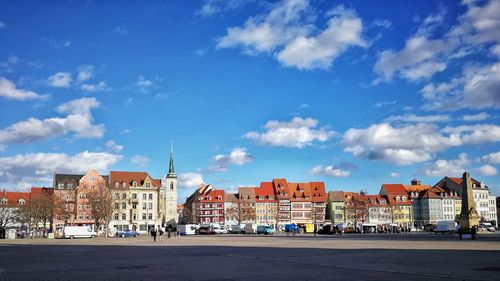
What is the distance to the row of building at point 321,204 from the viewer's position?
154500 mm

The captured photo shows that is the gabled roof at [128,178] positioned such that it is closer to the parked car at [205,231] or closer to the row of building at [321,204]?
the row of building at [321,204]

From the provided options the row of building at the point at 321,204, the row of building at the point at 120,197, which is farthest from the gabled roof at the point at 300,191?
the row of building at the point at 120,197

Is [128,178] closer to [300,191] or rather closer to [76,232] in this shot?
[300,191]

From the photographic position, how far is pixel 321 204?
157125mm

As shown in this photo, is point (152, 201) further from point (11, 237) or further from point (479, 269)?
point (479, 269)

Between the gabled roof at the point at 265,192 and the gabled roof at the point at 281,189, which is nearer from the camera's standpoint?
the gabled roof at the point at 265,192

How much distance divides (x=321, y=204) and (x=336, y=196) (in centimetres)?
692

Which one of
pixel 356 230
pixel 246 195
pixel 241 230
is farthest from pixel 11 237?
pixel 246 195

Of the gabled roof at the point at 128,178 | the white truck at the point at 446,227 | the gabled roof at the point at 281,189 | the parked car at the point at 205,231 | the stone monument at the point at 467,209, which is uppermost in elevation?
the gabled roof at the point at 128,178

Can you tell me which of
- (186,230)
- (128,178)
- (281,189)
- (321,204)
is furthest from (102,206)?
(321,204)

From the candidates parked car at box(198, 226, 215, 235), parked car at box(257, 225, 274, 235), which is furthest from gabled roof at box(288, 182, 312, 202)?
parked car at box(257, 225, 274, 235)

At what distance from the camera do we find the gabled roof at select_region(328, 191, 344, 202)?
527ft

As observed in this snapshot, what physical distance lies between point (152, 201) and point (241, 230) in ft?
116

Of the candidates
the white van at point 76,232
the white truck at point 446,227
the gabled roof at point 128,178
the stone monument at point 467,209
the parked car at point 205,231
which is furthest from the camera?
the gabled roof at point 128,178
